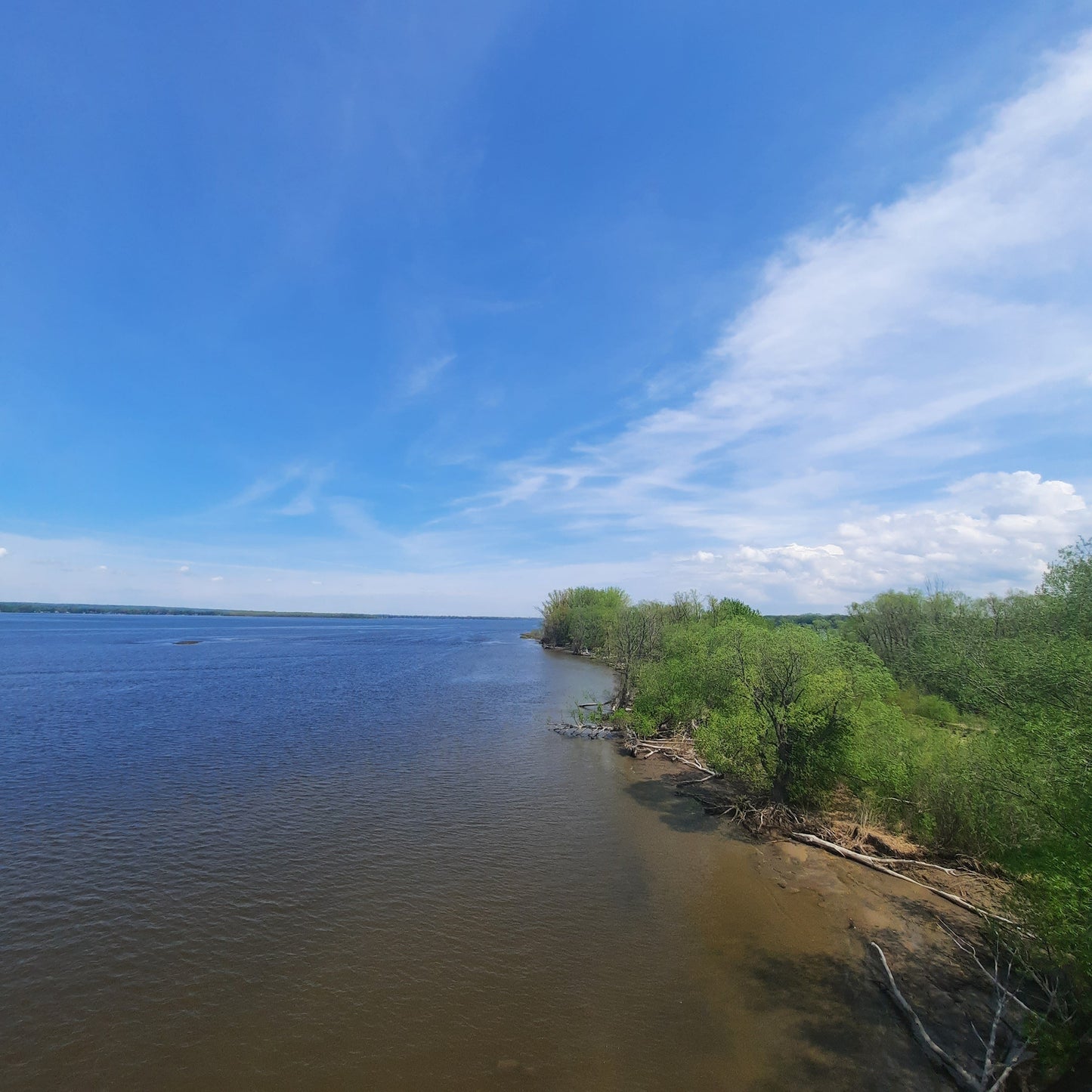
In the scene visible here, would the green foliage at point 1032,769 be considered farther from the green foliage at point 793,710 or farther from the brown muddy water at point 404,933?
the brown muddy water at point 404,933

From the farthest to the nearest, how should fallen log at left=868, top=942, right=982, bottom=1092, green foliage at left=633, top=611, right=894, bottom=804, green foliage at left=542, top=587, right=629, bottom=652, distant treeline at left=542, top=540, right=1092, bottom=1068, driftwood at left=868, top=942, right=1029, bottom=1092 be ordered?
green foliage at left=542, top=587, right=629, bottom=652 → green foliage at left=633, top=611, right=894, bottom=804 → distant treeline at left=542, top=540, right=1092, bottom=1068 → fallen log at left=868, top=942, right=982, bottom=1092 → driftwood at left=868, top=942, right=1029, bottom=1092

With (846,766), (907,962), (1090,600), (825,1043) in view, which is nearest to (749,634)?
(846,766)

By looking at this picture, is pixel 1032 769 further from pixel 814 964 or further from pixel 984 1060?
pixel 814 964

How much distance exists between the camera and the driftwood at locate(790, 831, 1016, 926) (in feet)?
49.7

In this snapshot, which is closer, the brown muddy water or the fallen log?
the fallen log

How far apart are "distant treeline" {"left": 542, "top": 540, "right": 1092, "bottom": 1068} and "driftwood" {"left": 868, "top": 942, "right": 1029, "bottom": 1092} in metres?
0.58

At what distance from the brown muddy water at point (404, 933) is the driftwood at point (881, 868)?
964mm

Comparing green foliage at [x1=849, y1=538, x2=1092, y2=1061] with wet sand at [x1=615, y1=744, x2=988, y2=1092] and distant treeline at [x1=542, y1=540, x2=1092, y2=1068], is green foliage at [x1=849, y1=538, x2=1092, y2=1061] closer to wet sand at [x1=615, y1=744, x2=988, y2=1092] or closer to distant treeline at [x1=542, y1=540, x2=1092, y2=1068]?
distant treeline at [x1=542, y1=540, x2=1092, y2=1068]

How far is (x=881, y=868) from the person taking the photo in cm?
1883

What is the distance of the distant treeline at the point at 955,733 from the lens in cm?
1086

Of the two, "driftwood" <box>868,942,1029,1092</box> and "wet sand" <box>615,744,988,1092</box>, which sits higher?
"driftwood" <box>868,942,1029,1092</box>

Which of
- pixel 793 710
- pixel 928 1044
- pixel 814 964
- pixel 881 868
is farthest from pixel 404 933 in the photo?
pixel 793 710

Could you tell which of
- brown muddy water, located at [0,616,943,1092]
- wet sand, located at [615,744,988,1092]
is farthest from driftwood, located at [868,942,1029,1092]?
brown muddy water, located at [0,616,943,1092]

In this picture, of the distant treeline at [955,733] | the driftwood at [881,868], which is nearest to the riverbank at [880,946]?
the driftwood at [881,868]
